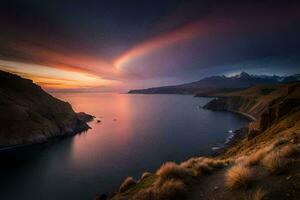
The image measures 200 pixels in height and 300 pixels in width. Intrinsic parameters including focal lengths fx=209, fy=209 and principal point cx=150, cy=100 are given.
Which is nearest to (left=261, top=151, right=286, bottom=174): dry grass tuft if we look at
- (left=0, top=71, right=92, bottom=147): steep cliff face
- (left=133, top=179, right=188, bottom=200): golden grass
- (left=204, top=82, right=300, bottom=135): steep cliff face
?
(left=133, top=179, right=188, bottom=200): golden grass

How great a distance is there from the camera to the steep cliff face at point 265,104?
171 feet

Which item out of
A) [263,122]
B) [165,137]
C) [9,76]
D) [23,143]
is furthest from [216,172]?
[9,76]

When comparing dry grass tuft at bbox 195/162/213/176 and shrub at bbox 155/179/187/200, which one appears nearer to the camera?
shrub at bbox 155/179/187/200

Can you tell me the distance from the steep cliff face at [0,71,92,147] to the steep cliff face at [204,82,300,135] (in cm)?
7754

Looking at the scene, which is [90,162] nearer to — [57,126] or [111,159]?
[111,159]

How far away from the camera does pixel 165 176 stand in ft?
37.6

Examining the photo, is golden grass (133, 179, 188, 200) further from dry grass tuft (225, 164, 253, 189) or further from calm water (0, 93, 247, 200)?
calm water (0, 93, 247, 200)

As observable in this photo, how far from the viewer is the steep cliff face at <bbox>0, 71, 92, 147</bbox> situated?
79250 millimetres

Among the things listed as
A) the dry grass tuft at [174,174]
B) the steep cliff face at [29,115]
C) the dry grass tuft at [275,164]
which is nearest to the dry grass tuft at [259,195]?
the dry grass tuft at [275,164]

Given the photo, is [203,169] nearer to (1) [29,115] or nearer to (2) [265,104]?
(1) [29,115]

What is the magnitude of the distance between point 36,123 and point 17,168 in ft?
111

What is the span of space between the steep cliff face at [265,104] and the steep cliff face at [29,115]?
77536 mm

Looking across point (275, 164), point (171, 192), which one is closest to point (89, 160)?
point (171, 192)

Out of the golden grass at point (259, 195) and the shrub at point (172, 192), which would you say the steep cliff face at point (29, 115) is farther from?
the golden grass at point (259, 195)
